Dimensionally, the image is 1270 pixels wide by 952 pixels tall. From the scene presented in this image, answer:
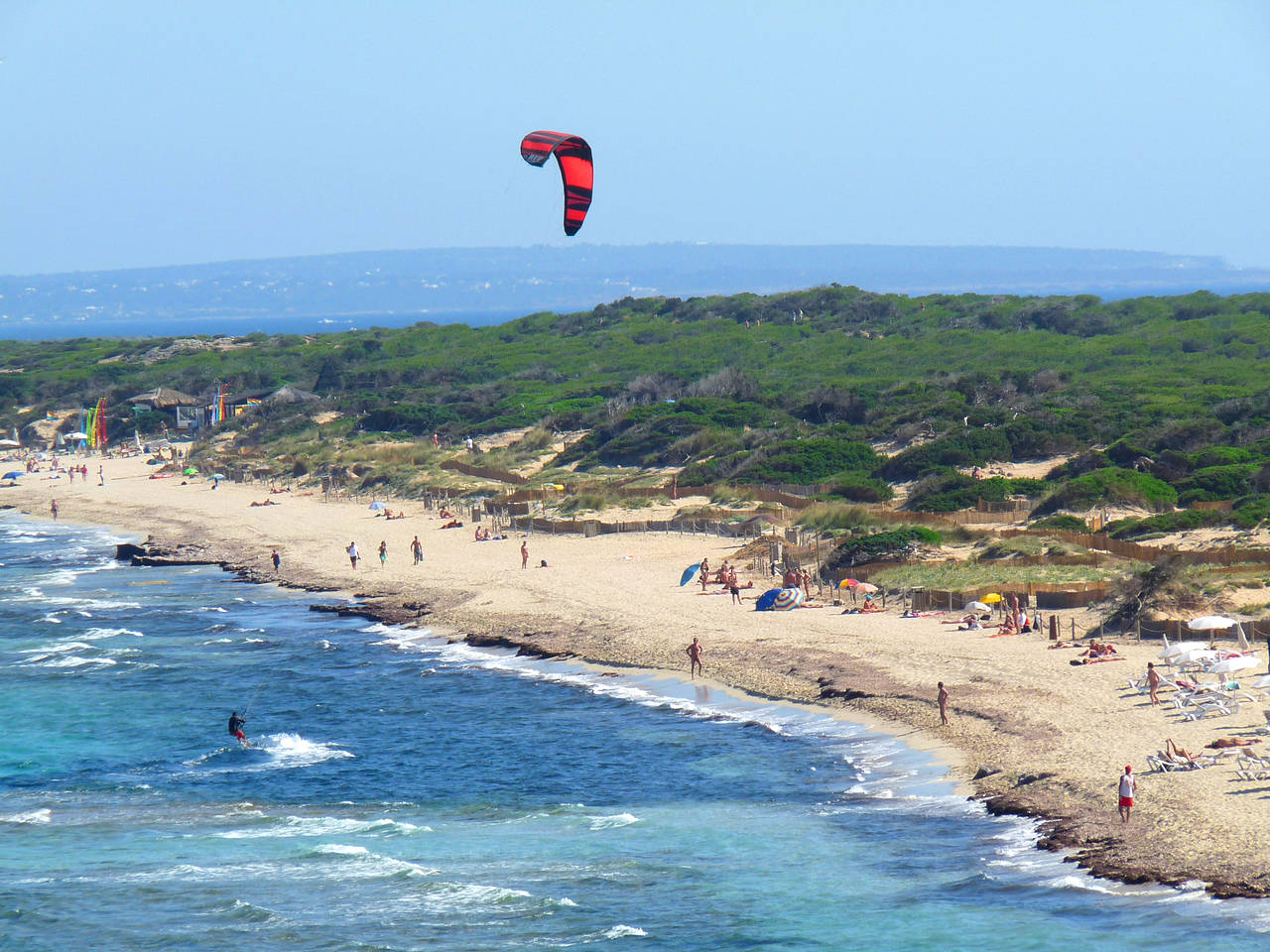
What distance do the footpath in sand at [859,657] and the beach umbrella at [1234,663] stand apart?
2.34ft

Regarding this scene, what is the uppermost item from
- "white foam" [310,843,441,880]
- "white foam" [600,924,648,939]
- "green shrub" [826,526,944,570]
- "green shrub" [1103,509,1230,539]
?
"green shrub" [1103,509,1230,539]

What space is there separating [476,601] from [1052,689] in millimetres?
14903

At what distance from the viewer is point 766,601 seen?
29.8 metres

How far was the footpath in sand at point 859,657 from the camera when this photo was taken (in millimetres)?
16547

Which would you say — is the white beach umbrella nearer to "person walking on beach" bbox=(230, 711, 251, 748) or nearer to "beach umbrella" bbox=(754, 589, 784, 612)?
"beach umbrella" bbox=(754, 589, 784, 612)

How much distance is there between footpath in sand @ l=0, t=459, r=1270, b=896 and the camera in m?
16.5

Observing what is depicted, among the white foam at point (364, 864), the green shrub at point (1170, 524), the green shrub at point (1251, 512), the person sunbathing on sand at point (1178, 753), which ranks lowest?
the white foam at point (364, 864)

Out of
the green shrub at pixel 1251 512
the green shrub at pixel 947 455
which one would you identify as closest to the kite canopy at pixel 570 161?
the green shrub at pixel 1251 512

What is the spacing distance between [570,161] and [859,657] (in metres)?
10.3

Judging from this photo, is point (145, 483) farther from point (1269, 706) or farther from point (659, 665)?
point (1269, 706)

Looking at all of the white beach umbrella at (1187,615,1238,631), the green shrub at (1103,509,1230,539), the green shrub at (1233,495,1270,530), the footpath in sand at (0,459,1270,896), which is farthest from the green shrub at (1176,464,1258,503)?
the white beach umbrella at (1187,615,1238,631)

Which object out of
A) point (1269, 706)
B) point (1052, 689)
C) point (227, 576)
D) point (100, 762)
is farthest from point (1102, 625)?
point (227, 576)

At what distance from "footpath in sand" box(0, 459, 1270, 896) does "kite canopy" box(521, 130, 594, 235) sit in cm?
890

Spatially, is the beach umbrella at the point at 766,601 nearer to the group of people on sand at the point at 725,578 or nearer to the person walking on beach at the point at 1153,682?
the group of people on sand at the point at 725,578
